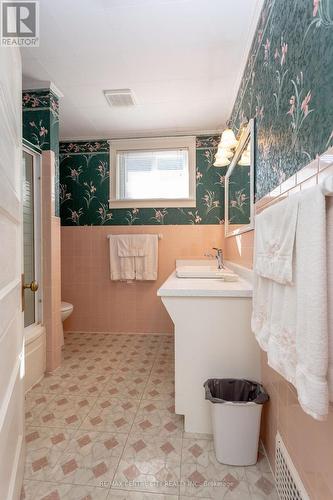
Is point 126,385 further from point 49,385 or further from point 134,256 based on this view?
point 134,256

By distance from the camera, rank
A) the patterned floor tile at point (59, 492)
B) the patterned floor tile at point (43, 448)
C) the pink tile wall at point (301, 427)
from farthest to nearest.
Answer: the patterned floor tile at point (43, 448), the patterned floor tile at point (59, 492), the pink tile wall at point (301, 427)

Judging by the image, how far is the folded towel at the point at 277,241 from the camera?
774mm

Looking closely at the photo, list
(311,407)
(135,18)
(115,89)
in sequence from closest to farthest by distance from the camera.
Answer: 1. (311,407)
2. (135,18)
3. (115,89)

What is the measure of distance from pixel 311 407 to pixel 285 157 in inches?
36.1

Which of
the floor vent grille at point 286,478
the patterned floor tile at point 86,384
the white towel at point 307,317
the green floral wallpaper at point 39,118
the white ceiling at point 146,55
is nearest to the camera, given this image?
the white towel at point 307,317

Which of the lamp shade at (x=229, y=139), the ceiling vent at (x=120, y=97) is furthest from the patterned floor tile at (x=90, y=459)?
the ceiling vent at (x=120, y=97)

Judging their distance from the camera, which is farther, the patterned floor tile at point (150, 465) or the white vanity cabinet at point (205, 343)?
the white vanity cabinet at point (205, 343)

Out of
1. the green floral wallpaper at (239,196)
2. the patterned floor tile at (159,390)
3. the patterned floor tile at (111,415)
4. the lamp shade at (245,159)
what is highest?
the lamp shade at (245,159)

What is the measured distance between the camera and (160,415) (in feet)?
5.28

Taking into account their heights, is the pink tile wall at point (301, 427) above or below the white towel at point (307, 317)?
below

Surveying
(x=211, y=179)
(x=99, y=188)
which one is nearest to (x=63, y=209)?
(x=99, y=188)

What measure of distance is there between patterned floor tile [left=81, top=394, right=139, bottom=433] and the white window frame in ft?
6.74

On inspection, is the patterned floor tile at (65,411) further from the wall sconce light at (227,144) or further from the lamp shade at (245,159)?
the wall sconce light at (227,144)

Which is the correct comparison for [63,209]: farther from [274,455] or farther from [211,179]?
[274,455]
